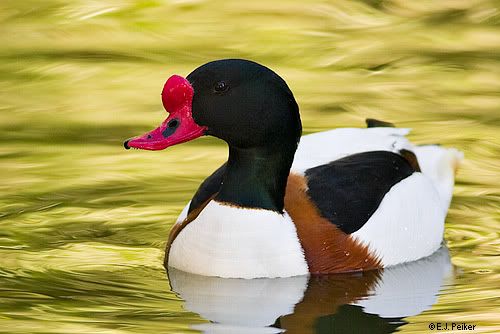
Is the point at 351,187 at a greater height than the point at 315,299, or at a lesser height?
greater

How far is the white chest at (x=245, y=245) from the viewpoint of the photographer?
29.5 feet

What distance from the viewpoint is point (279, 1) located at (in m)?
15.5

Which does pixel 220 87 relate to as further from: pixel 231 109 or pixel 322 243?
pixel 322 243

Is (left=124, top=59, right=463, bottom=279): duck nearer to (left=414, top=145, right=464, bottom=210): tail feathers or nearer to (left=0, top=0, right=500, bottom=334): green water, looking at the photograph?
(left=0, top=0, right=500, bottom=334): green water

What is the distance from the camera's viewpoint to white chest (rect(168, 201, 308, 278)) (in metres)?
8.98

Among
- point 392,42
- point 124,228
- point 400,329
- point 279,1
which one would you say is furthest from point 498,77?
point 400,329

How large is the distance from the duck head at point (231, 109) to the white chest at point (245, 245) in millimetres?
428

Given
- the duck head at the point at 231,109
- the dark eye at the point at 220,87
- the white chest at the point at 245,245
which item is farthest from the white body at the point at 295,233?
the dark eye at the point at 220,87

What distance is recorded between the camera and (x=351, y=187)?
9.34 metres

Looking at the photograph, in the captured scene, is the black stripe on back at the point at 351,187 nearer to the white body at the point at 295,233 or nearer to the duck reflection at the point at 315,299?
the white body at the point at 295,233

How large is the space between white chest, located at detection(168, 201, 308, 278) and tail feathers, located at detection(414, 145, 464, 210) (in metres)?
1.63

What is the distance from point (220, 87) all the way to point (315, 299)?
1.27 metres

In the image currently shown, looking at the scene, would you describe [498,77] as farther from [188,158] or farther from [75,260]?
[75,260]

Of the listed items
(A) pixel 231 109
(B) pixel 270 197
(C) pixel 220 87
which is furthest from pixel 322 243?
(C) pixel 220 87
